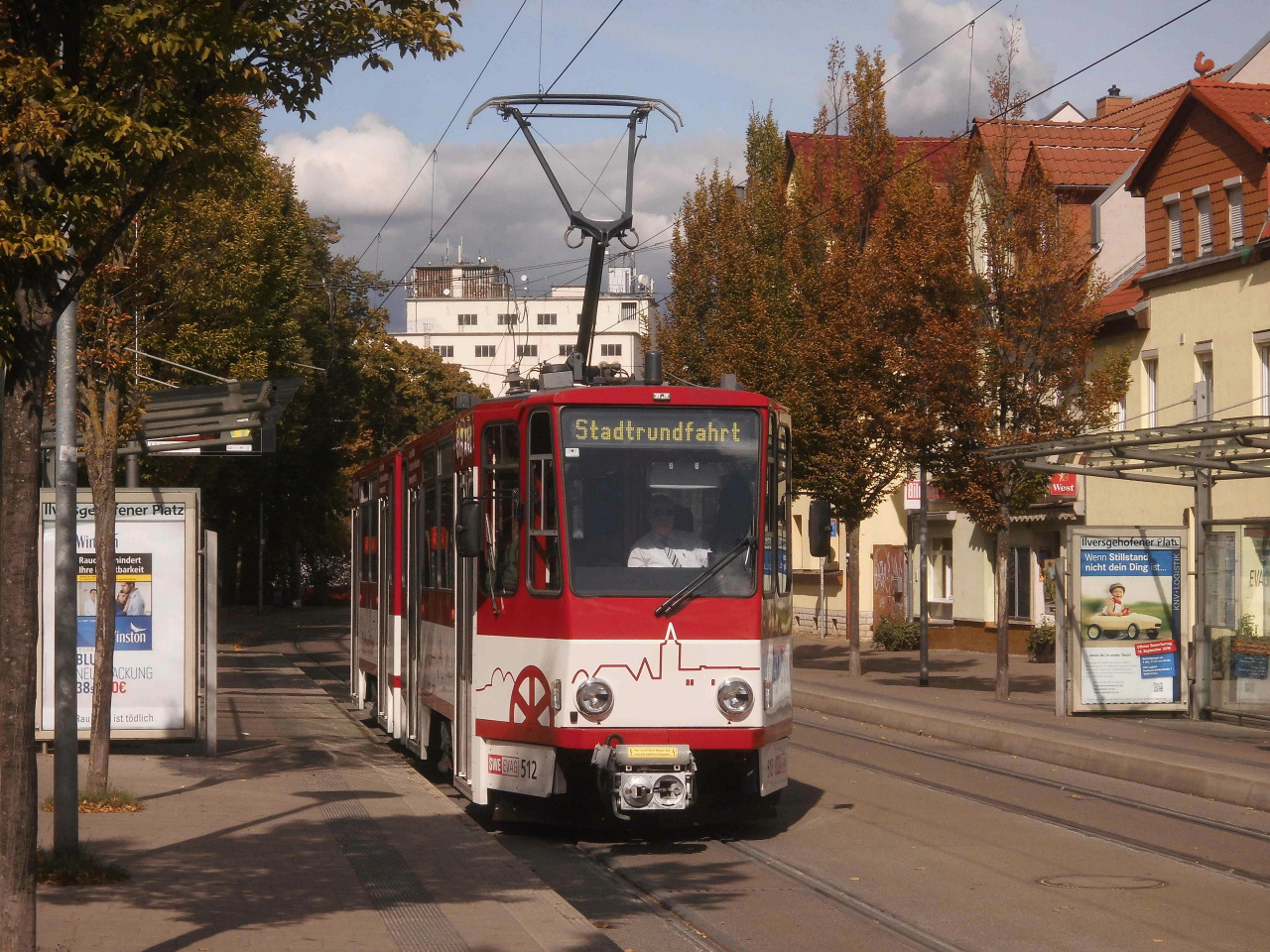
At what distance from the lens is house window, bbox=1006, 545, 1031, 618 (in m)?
36.2

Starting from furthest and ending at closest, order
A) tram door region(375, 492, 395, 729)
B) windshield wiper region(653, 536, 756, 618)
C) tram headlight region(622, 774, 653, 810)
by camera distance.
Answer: tram door region(375, 492, 395, 729) → windshield wiper region(653, 536, 756, 618) → tram headlight region(622, 774, 653, 810)

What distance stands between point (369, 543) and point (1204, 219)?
16540mm

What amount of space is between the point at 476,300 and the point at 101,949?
13544 centimetres

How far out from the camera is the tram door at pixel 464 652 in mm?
12297

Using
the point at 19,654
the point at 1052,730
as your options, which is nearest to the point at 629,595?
the point at 19,654

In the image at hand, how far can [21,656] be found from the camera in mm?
6191

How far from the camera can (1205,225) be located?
28203 millimetres

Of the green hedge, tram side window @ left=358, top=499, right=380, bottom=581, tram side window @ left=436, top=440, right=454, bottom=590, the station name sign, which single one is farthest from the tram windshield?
the green hedge

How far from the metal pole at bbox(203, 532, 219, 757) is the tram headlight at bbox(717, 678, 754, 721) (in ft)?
20.2

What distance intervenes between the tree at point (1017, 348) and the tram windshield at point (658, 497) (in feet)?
40.0

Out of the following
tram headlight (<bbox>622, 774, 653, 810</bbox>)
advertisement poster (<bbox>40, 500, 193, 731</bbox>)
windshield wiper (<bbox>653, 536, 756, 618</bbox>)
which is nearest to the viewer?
tram headlight (<bbox>622, 774, 653, 810</bbox>)

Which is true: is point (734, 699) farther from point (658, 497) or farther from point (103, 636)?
point (103, 636)

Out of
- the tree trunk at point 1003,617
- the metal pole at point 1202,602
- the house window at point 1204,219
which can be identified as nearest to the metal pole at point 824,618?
the house window at point 1204,219

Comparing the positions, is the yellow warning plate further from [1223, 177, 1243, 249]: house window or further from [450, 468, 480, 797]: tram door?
[1223, 177, 1243, 249]: house window
